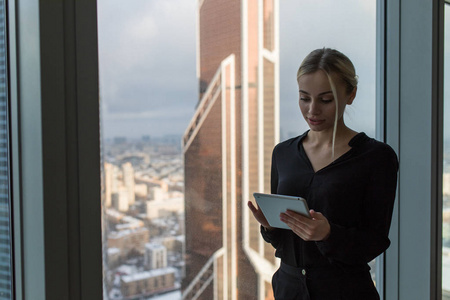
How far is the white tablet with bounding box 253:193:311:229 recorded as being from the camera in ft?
4.08

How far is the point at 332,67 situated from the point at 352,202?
0.44 m

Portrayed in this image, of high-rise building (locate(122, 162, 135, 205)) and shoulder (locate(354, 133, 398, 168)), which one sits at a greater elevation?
shoulder (locate(354, 133, 398, 168))

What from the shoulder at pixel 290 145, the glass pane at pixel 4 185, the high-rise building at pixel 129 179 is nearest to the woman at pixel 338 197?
the shoulder at pixel 290 145

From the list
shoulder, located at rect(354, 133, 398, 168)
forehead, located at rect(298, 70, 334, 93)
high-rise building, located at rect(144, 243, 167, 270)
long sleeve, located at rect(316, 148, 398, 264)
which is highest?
forehead, located at rect(298, 70, 334, 93)

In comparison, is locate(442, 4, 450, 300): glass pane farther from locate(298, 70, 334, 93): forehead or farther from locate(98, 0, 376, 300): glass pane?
locate(298, 70, 334, 93): forehead

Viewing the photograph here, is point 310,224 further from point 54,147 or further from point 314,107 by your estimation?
point 54,147

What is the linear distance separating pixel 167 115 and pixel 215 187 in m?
0.39

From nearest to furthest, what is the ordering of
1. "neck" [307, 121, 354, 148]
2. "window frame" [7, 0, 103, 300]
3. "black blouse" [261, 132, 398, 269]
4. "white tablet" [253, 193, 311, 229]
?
"window frame" [7, 0, 103, 300], "white tablet" [253, 193, 311, 229], "black blouse" [261, 132, 398, 269], "neck" [307, 121, 354, 148]

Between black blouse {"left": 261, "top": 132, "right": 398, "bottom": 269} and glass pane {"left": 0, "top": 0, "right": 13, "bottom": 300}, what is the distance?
867mm

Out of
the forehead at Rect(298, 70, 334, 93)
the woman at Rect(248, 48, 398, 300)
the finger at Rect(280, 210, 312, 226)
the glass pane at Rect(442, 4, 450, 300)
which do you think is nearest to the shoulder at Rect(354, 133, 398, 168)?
the woman at Rect(248, 48, 398, 300)

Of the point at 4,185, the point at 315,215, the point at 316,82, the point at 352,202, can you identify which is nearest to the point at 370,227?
the point at 352,202

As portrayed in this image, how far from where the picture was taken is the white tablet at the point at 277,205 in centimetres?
124

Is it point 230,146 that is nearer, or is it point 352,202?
point 352,202

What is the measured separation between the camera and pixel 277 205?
4.31 feet
